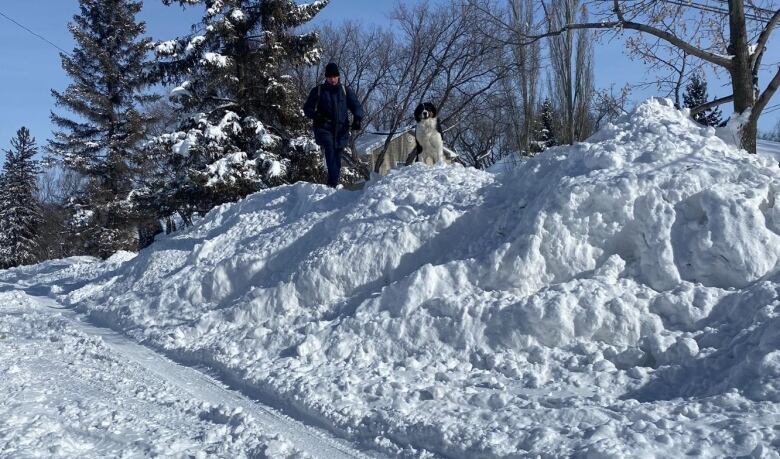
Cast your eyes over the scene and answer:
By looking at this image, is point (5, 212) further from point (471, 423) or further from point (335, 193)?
point (471, 423)

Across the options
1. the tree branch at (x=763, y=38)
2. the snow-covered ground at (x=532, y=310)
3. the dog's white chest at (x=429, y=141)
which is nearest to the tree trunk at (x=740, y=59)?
the tree branch at (x=763, y=38)

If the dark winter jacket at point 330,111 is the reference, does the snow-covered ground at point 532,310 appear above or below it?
below

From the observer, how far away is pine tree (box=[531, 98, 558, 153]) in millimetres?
29169

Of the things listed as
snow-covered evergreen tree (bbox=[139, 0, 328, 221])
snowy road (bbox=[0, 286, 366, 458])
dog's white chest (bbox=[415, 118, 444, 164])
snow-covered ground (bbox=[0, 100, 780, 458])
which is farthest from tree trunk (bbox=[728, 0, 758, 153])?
snow-covered evergreen tree (bbox=[139, 0, 328, 221])

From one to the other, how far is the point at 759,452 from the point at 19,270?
18.3 m

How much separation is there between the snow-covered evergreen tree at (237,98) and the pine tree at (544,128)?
12529mm

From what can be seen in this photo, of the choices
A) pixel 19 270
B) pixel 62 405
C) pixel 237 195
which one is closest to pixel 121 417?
pixel 62 405

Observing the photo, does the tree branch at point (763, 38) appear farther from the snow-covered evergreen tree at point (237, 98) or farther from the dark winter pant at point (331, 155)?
the snow-covered evergreen tree at point (237, 98)

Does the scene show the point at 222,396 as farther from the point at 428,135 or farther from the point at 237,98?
the point at 237,98

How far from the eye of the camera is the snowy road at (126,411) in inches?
159

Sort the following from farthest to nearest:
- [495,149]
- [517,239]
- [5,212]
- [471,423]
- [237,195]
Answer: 1. [495,149]
2. [5,212]
3. [237,195]
4. [517,239]
5. [471,423]

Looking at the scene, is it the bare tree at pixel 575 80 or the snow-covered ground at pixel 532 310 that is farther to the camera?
the bare tree at pixel 575 80

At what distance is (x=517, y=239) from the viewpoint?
605 cm

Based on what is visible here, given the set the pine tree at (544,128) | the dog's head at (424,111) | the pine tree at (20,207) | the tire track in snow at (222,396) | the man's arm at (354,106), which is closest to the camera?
the tire track in snow at (222,396)
